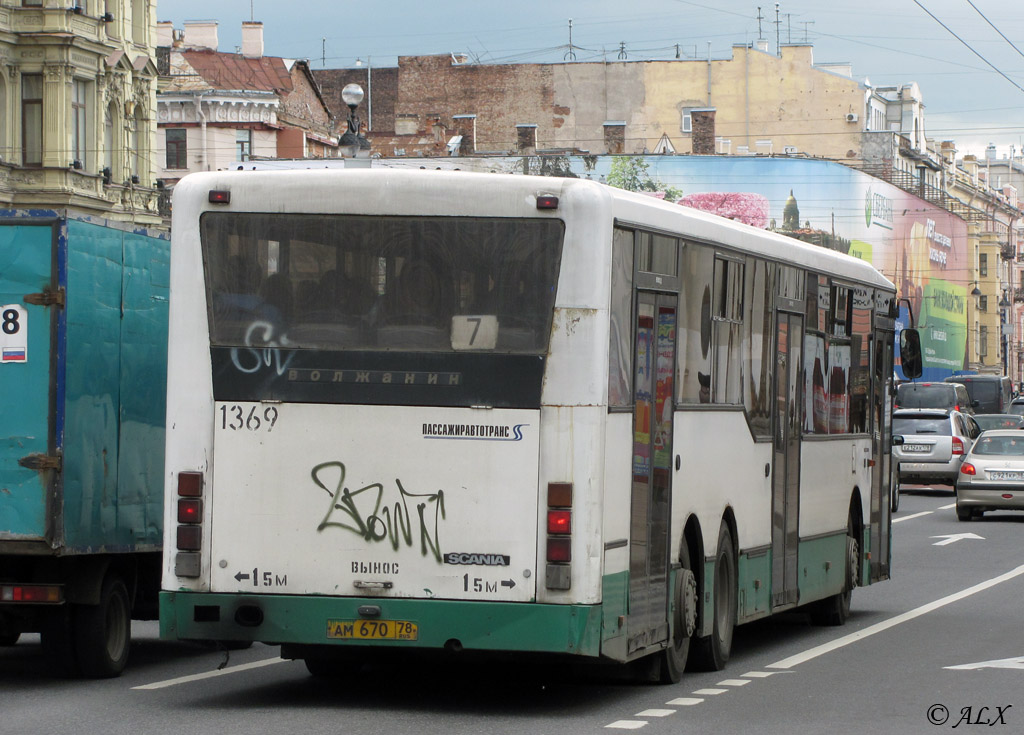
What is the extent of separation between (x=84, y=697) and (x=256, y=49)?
64.5 m

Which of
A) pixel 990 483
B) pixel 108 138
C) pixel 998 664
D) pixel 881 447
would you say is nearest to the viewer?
pixel 998 664

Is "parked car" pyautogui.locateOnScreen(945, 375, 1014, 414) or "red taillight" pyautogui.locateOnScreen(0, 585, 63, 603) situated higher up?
"parked car" pyautogui.locateOnScreen(945, 375, 1014, 414)

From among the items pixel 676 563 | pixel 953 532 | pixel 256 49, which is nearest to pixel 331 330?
pixel 676 563

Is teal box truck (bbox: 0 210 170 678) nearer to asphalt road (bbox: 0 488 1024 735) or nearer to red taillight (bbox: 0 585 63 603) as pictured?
red taillight (bbox: 0 585 63 603)

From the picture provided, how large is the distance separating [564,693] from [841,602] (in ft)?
18.3

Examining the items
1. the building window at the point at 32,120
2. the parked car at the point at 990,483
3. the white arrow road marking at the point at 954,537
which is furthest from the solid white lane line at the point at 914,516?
the building window at the point at 32,120

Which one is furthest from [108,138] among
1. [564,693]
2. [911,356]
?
[564,693]

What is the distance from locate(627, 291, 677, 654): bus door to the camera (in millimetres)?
10352

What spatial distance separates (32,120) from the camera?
4097 cm

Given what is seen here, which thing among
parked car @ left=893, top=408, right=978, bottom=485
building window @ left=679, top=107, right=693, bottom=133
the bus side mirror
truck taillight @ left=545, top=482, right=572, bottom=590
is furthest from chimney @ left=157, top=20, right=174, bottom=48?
truck taillight @ left=545, top=482, right=572, bottom=590

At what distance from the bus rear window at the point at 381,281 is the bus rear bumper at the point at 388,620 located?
4.34ft

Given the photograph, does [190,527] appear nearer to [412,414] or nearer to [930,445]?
[412,414]

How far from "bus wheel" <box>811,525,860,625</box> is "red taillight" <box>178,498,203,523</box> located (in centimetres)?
727

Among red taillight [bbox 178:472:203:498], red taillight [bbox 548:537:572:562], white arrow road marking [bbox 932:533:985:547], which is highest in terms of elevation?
red taillight [bbox 178:472:203:498]
